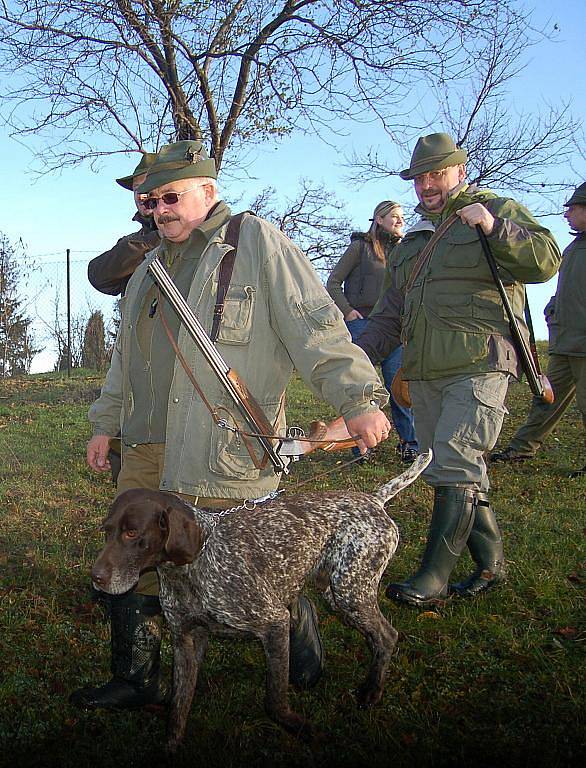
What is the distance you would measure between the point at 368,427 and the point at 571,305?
519cm

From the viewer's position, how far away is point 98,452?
4215mm

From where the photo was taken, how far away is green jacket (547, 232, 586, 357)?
300 inches

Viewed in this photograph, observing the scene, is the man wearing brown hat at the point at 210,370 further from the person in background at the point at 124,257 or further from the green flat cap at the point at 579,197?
the green flat cap at the point at 579,197

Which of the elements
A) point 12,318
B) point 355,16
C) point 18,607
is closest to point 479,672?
point 18,607

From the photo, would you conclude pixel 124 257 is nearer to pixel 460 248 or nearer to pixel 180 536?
pixel 460 248

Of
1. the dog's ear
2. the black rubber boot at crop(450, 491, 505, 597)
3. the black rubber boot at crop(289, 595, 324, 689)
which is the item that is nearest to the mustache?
the dog's ear

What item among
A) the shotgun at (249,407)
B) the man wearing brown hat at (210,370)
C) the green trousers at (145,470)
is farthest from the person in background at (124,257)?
the shotgun at (249,407)

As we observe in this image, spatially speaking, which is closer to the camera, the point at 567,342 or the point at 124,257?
the point at 124,257

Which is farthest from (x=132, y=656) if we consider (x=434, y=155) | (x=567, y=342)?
(x=567, y=342)

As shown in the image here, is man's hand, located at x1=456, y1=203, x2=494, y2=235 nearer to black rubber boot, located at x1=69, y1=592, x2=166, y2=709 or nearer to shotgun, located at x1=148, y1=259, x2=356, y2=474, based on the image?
shotgun, located at x1=148, y1=259, x2=356, y2=474

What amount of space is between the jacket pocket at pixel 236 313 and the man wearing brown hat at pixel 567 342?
459cm

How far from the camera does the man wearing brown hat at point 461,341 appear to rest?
4.51 meters

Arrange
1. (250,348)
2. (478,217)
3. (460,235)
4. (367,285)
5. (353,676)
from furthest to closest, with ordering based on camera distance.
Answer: (367,285) → (460,235) → (478,217) → (353,676) → (250,348)

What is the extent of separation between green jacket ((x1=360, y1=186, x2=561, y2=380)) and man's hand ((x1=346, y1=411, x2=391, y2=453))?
1495 mm
